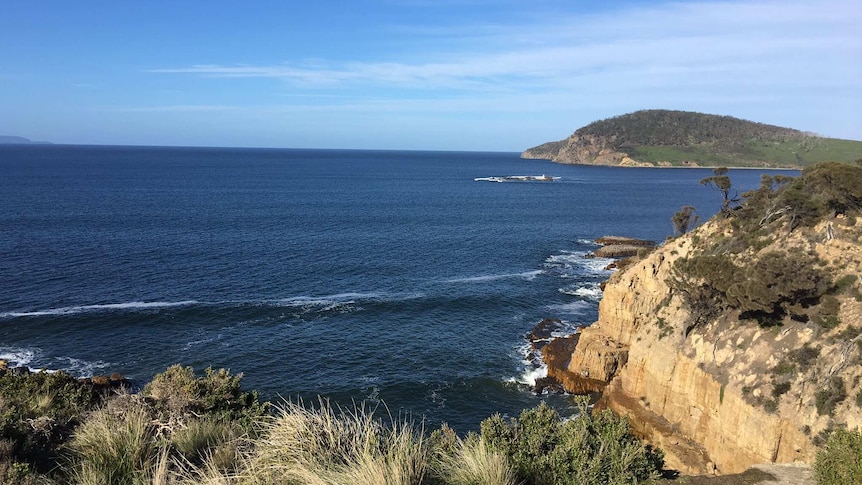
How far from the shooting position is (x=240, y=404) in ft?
60.7

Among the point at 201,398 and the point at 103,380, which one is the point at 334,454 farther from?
the point at 103,380

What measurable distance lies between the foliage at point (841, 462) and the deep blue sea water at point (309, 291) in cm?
2265

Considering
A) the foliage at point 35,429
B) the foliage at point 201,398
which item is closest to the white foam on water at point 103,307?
the foliage at point 201,398

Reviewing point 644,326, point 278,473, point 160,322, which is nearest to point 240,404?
point 278,473

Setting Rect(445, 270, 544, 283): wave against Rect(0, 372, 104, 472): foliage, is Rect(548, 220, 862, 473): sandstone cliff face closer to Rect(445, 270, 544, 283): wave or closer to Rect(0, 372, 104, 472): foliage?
Rect(0, 372, 104, 472): foliage

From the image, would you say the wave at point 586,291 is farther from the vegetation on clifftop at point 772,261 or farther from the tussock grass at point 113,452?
the tussock grass at point 113,452

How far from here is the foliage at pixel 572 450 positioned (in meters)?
11.1

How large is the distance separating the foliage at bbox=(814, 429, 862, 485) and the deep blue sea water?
74.3ft

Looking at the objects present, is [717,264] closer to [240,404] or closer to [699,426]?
[699,426]

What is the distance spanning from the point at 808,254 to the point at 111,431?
109 ft

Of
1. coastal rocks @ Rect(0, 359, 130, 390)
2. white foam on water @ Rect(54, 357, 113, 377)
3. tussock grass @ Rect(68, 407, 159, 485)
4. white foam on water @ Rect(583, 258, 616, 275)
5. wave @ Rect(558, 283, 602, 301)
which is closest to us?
tussock grass @ Rect(68, 407, 159, 485)

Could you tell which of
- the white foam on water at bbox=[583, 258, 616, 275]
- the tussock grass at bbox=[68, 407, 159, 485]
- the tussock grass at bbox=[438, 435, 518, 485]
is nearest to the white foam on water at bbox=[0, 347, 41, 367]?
the tussock grass at bbox=[68, 407, 159, 485]

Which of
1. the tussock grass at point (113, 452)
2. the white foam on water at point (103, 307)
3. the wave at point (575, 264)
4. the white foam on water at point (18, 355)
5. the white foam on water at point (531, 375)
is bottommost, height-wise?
the white foam on water at point (531, 375)

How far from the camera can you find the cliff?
23.8 m
